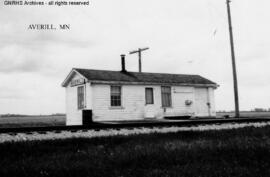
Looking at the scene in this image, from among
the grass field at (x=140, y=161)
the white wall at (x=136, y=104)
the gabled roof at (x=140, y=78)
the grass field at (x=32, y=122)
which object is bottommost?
the grass field at (x=140, y=161)

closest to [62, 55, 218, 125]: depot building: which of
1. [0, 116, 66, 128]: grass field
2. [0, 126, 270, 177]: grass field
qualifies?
[0, 116, 66, 128]: grass field

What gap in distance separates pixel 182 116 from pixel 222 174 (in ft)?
65.4

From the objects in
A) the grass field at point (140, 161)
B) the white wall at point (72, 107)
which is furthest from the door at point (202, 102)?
the grass field at point (140, 161)

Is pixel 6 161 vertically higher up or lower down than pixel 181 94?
lower down

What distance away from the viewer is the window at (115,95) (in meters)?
22.7

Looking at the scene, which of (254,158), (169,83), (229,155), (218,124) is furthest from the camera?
(169,83)

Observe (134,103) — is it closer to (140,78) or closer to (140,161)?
(140,78)

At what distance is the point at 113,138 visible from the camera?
10539mm

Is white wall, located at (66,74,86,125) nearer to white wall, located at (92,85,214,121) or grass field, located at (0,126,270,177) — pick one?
white wall, located at (92,85,214,121)

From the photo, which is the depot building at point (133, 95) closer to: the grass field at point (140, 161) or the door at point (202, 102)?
the door at point (202, 102)

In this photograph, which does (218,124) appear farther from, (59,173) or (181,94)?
(59,173)

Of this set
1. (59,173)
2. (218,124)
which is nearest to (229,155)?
(59,173)

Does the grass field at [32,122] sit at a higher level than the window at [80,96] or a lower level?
lower

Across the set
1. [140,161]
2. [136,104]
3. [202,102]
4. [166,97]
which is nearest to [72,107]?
[136,104]
